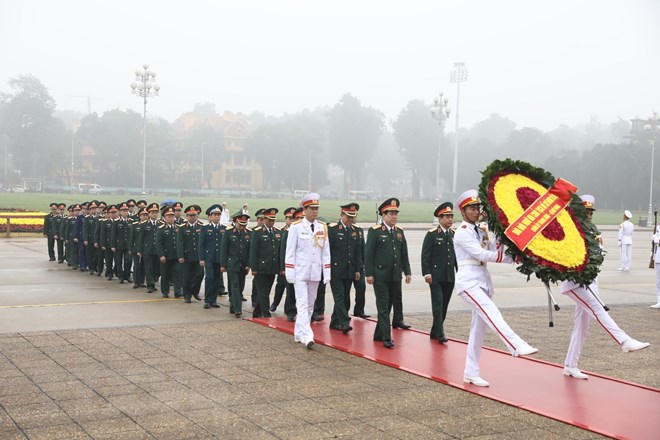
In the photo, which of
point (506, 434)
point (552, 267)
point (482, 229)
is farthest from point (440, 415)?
point (482, 229)

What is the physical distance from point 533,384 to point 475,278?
123 centimetres

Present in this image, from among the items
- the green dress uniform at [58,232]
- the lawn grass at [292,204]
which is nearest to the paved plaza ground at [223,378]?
the green dress uniform at [58,232]

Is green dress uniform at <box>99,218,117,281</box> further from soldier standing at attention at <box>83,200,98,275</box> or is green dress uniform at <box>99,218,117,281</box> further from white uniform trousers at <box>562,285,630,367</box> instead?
white uniform trousers at <box>562,285,630,367</box>

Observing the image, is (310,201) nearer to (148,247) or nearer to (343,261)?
(343,261)

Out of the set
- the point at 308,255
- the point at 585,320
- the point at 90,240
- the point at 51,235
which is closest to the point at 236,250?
the point at 308,255

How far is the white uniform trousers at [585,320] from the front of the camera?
7.70 metres

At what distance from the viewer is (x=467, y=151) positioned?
11138cm

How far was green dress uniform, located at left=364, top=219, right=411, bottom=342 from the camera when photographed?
32.7ft

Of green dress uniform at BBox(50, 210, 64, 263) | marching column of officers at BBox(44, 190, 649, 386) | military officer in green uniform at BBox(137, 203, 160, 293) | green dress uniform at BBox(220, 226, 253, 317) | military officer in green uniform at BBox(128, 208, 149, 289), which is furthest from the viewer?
green dress uniform at BBox(50, 210, 64, 263)

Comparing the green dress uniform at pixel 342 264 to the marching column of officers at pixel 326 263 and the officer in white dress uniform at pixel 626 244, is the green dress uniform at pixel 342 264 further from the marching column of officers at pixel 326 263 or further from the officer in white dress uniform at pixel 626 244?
the officer in white dress uniform at pixel 626 244

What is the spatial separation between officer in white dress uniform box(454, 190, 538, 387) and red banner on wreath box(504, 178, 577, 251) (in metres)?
0.39

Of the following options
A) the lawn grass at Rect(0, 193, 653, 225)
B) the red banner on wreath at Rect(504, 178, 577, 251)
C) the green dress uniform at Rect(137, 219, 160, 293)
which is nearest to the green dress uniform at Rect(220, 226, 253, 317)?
the green dress uniform at Rect(137, 219, 160, 293)

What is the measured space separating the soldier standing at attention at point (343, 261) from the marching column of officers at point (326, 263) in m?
0.02

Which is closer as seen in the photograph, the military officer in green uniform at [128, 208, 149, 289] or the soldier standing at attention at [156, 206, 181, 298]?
the soldier standing at attention at [156, 206, 181, 298]
